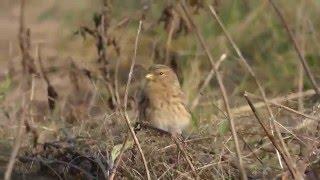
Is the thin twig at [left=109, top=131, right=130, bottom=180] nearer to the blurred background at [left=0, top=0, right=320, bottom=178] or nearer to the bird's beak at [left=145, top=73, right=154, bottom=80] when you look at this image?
the blurred background at [left=0, top=0, right=320, bottom=178]

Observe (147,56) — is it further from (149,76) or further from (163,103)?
(163,103)

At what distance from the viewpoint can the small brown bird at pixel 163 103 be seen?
623cm

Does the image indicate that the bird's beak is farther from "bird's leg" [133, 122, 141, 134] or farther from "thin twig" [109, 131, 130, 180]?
"thin twig" [109, 131, 130, 180]

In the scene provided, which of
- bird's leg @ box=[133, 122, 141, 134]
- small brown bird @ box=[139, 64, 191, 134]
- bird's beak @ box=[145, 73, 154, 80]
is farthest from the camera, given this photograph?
bird's beak @ box=[145, 73, 154, 80]

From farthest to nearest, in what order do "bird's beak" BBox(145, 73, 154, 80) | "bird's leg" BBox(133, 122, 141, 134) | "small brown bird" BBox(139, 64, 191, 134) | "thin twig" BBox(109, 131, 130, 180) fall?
"bird's beak" BBox(145, 73, 154, 80), "small brown bird" BBox(139, 64, 191, 134), "bird's leg" BBox(133, 122, 141, 134), "thin twig" BBox(109, 131, 130, 180)

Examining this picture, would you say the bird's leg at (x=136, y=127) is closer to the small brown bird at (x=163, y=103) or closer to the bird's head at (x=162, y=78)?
the small brown bird at (x=163, y=103)

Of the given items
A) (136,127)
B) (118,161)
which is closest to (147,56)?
(136,127)

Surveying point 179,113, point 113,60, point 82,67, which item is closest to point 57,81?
point 113,60

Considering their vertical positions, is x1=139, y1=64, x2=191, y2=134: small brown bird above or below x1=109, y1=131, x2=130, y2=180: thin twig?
below

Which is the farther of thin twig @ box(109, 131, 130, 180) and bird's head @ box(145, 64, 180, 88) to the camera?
bird's head @ box(145, 64, 180, 88)

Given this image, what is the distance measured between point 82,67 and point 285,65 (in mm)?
1993

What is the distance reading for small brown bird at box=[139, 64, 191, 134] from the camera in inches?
245

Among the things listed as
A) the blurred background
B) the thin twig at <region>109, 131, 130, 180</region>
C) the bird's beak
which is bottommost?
the blurred background

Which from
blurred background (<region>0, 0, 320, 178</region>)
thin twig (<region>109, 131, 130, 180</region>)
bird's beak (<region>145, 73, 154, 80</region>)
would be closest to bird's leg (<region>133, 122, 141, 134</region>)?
thin twig (<region>109, 131, 130, 180</region>)
